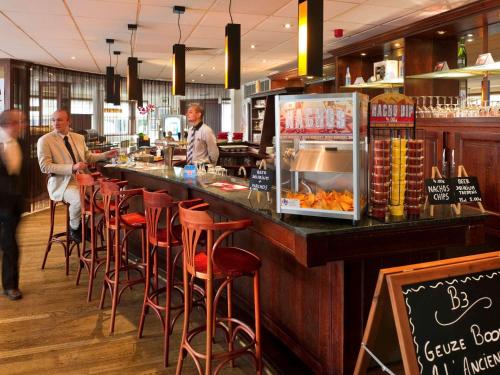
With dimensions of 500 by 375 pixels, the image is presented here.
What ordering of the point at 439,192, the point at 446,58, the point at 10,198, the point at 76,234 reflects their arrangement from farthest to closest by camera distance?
the point at 446,58
the point at 76,234
the point at 10,198
the point at 439,192

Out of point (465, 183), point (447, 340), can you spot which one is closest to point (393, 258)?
point (465, 183)

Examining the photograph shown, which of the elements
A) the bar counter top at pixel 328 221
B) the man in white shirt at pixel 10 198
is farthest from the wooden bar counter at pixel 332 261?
the man in white shirt at pixel 10 198

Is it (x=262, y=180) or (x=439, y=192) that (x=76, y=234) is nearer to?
(x=262, y=180)

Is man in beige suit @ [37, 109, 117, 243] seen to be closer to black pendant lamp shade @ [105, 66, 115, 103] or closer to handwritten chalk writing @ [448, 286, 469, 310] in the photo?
black pendant lamp shade @ [105, 66, 115, 103]

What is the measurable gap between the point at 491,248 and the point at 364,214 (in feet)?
7.98

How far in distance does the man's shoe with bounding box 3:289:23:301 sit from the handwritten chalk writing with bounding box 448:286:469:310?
3765 millimetres

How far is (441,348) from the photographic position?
1.82m

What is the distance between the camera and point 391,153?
255 centimetres

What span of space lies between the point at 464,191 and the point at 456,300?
0.91 m

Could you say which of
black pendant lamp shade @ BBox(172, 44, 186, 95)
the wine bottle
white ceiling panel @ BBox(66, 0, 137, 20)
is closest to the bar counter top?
black pendant lamp shade @ BBox(172, 44, 186, 95)

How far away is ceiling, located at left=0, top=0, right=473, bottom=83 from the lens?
5.45 m

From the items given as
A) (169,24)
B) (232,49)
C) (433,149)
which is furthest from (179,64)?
(433,149)

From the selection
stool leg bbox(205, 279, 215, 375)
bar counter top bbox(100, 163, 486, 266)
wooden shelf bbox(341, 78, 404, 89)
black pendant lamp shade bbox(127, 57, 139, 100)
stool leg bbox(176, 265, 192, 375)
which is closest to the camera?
bar counter top bbox(100, 163, 486, 266)

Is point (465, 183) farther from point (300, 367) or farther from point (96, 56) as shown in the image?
point (96, 56)
